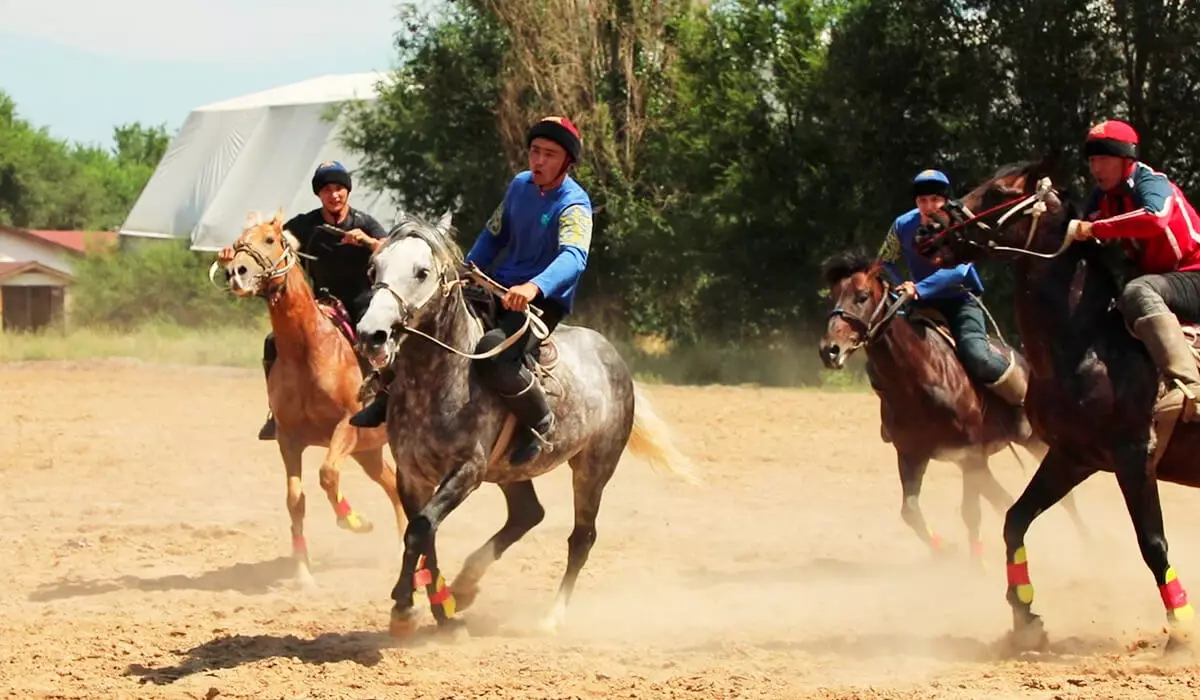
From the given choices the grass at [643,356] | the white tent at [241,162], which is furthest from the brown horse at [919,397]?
the white tent at [241,162]

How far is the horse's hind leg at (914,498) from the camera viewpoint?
9594mm

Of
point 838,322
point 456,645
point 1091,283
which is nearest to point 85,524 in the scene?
point 456,645

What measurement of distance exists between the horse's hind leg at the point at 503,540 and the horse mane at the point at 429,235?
1.52 m

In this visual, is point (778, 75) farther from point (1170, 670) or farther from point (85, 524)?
point (1170, 670)

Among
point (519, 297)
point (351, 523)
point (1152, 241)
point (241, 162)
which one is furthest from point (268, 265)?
point (241, 162)

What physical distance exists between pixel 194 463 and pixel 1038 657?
10.2 m

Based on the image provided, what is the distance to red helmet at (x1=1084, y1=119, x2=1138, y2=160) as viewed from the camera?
6926 millimetres

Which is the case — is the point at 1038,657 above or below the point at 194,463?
above

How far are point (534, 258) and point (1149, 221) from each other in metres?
3.02

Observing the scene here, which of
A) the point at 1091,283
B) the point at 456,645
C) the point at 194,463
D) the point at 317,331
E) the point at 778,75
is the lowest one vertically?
the point at 194,463

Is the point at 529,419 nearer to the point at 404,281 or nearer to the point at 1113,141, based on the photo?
the point at 404,281

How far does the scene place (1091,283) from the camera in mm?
7145

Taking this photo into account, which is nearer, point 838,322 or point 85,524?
point 838,322

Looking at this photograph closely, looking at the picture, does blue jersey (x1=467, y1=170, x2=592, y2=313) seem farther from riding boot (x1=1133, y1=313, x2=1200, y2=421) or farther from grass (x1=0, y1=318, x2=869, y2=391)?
grass (x1=0, y1=318, x2=869, y2=391)
